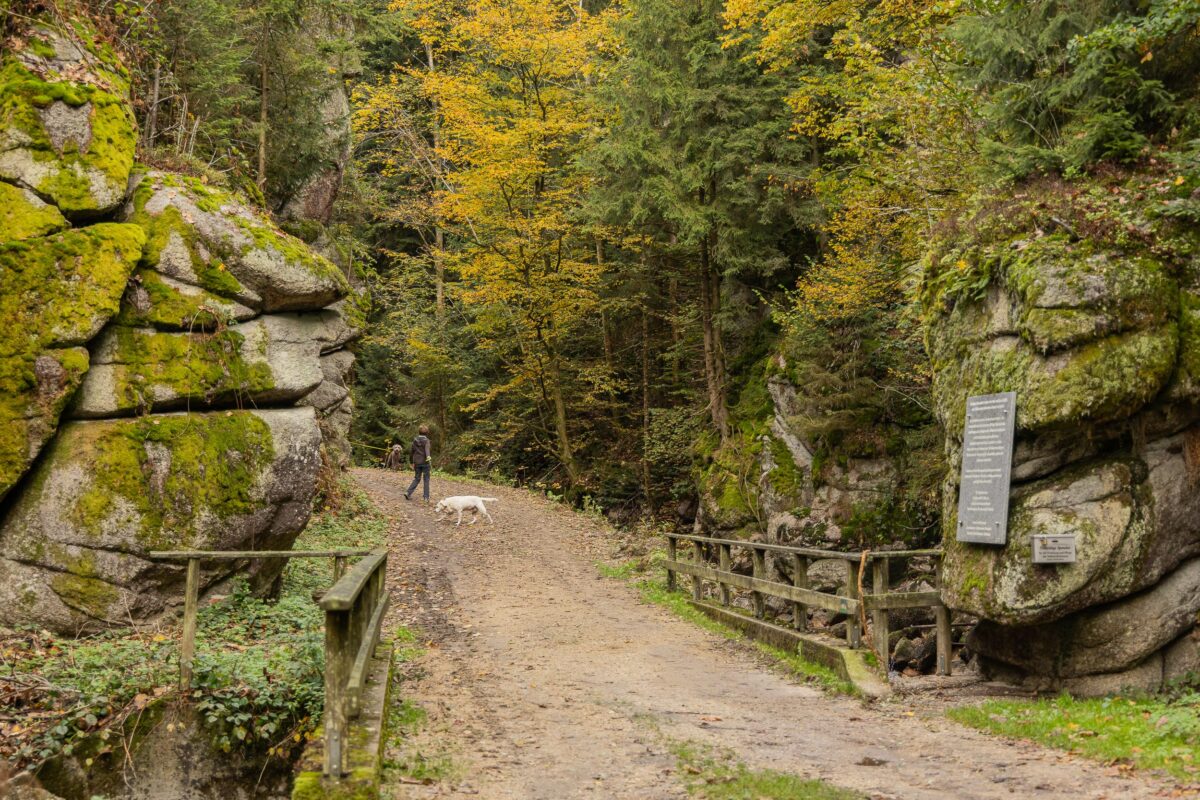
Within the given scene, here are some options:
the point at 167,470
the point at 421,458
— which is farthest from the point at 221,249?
the point at 421,458

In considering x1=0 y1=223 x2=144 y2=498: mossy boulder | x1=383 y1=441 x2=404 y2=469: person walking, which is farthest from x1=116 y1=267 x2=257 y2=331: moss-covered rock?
x1=383 y1=441 x2=404 y2=469: person walking

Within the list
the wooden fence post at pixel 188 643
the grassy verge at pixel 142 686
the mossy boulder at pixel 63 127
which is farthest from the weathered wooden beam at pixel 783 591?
the mossy boulder at pixel 63 127

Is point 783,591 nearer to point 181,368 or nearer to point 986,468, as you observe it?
point 986,468

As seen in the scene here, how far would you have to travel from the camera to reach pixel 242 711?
7602 millimetres

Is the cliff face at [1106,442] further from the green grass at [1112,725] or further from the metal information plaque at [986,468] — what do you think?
the green grass at [1112,725]

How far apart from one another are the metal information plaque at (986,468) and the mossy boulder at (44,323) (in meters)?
9.58

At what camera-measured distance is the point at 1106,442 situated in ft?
27.2

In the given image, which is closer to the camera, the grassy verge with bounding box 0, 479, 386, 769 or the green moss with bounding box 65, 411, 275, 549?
the grassy verge with bounding box 0, 479, 386, 769

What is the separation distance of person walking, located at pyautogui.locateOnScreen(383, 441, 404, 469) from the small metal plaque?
25.5m

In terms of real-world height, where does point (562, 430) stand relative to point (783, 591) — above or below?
above

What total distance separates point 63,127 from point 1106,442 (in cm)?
1179

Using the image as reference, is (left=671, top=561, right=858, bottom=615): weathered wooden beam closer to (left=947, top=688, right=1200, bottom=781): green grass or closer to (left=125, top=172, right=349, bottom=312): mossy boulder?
(left=947, top=688, right=1200, bottom=781): green grass

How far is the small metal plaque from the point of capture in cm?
789

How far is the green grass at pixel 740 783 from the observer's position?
18.1 feet
